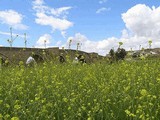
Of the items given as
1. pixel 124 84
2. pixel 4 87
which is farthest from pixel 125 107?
pixel 4 87

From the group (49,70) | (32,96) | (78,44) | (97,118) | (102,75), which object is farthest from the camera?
(78,44)

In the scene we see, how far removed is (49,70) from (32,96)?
139 inches

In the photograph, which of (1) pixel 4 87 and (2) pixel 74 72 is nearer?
(1) pixel 4 87

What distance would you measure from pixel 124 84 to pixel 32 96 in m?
1.88

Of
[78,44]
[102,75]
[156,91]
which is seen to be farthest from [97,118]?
[78,44]

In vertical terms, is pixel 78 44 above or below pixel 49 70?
above

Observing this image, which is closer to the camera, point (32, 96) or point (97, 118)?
point (97, 118)

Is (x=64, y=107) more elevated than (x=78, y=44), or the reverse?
(x=78, y=44)

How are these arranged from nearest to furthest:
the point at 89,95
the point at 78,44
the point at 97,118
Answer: the point at 97,118
the point at 89,95
the point at 78,44

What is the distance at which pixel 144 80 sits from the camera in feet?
25.0

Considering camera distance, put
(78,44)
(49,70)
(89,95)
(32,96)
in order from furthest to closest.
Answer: (78,44)
(49,70)
(32,96)
(89,95)

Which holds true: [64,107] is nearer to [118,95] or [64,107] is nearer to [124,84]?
[118,95]

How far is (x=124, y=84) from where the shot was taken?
24.8ft

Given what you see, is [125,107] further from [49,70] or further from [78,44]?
[78,44]
